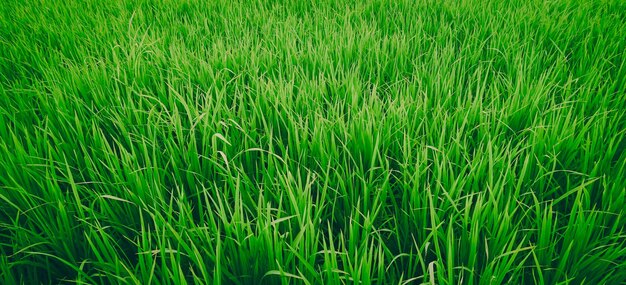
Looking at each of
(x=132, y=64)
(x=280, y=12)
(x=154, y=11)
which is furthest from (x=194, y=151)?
Result: (x=154, y=11)

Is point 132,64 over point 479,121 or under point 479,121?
over

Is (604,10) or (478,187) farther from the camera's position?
(604,10)

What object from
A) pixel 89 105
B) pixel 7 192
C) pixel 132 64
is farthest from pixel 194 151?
pixel 132 64

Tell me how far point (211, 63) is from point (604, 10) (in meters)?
1.79

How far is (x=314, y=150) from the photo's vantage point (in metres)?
0.89

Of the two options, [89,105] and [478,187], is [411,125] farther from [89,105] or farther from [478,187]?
[89,105]

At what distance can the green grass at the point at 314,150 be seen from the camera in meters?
0.65

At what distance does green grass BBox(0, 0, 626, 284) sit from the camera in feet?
2.13

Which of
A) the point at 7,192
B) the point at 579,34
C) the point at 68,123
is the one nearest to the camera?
the point at 7,192

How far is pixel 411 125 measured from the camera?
100cm

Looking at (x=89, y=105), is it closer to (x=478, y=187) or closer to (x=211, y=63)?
(x=211, y=63)

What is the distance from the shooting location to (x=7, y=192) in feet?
2.63

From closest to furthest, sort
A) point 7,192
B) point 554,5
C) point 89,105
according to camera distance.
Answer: point 7,192, point 89,105, point 554,5

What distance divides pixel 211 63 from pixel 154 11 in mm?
941
